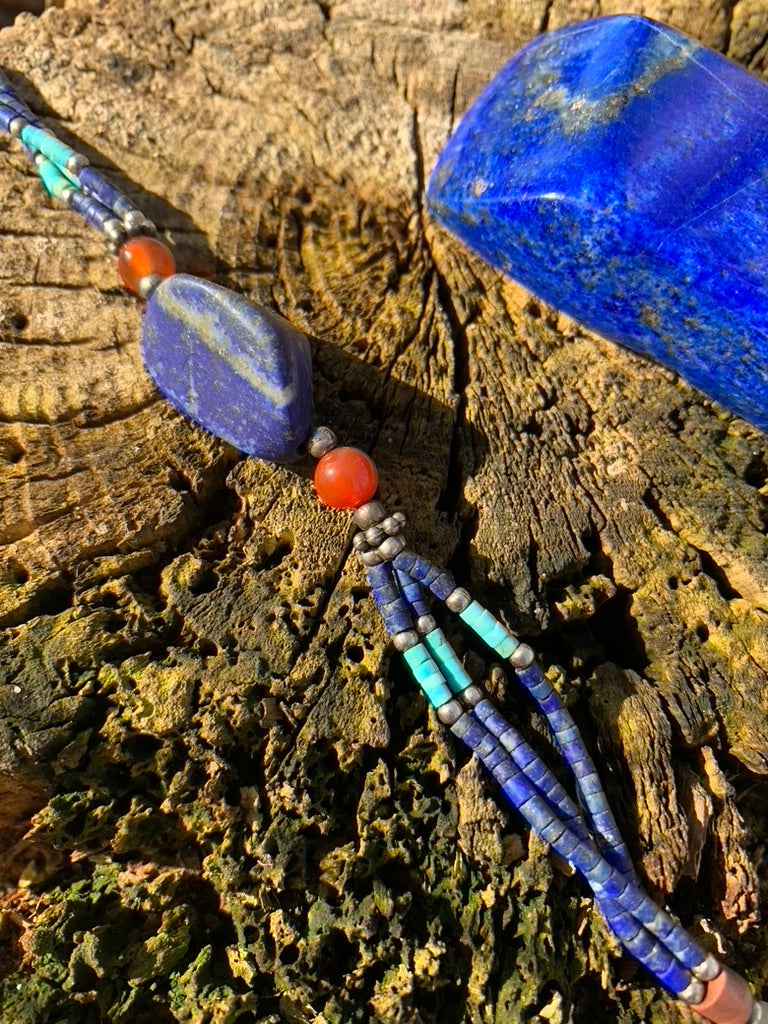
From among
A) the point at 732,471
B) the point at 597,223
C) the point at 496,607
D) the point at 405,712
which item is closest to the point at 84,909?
the point at 405,712

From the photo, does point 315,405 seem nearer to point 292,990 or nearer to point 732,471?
point 732,471

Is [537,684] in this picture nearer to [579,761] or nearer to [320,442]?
[579,761]

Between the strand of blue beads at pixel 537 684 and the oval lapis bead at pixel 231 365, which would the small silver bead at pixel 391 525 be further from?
the oval lapis bead at pixel 231 365

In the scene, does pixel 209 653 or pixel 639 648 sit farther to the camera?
pixel 639 648

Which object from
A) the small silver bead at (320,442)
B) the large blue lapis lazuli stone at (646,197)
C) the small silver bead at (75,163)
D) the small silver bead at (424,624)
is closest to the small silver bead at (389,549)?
the small silver bead at (424,624)

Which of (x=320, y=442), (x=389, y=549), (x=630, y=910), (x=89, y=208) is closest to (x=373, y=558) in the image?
(x=389, y=549)

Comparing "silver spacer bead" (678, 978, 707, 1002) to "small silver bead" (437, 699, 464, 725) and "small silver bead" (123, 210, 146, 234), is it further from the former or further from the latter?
"small silver bead" (123, 210, 146, 234)
